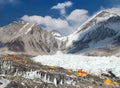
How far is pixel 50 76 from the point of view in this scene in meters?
33.6

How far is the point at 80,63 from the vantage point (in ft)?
189

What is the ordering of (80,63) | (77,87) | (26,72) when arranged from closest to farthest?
(77,87)
(26,72)
(80,63)

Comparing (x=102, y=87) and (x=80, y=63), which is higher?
(x=80, y=63)

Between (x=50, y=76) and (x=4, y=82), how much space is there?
33.3ft

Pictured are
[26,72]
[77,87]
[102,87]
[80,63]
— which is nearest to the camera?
[77,87]

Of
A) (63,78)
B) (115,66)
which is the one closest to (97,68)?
(115,66)

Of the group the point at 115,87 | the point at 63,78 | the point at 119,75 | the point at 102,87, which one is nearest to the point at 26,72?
the point at 63,78

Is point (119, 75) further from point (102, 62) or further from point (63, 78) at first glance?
point (63, 78)

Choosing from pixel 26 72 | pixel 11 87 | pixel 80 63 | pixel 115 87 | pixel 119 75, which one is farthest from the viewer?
pixel 80 63

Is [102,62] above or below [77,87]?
above

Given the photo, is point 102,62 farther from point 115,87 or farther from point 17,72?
point 17,72

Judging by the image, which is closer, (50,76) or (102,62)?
(50,76)

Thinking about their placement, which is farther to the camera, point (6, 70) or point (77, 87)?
point (6, 70)

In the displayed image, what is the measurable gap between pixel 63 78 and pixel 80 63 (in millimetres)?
23437
